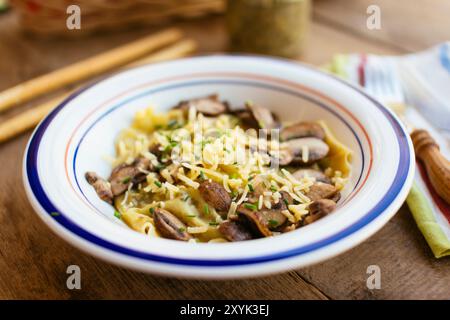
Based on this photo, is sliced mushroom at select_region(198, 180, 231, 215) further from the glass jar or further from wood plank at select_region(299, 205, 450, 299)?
the glass jar

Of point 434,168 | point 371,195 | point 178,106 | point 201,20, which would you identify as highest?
point 201,20

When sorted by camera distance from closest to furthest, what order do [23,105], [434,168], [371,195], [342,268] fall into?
[371,195] < [342,268] < [434,168] < [23,105]

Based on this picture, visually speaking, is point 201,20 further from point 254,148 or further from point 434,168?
point 434,168

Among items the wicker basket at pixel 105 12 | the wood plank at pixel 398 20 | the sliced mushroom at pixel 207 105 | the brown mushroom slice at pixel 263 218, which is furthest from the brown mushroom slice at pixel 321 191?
the wicker basket at pixel 105 12

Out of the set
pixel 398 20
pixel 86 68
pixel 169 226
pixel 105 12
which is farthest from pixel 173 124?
pixel 398 20

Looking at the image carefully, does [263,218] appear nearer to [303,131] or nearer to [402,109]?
[303,131]

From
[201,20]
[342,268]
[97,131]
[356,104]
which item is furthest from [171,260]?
[201,20]
